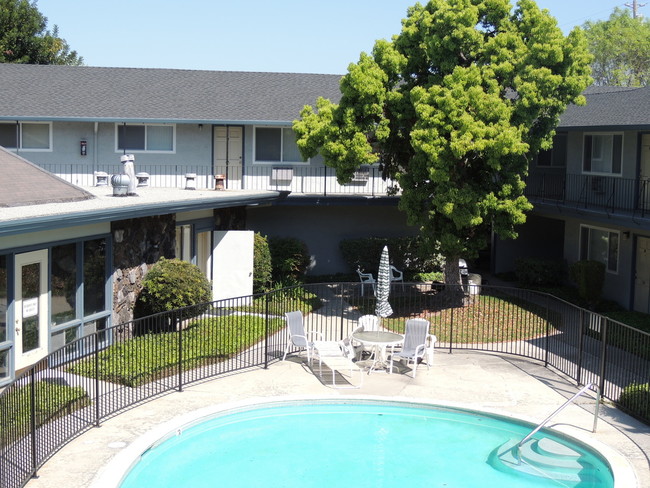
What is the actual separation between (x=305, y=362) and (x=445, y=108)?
684 centimetres

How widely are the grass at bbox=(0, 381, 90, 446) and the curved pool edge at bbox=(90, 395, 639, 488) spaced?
1.19 m

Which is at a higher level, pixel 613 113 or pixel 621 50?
pixel 621 50

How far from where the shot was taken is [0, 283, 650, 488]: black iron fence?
37.2 feet

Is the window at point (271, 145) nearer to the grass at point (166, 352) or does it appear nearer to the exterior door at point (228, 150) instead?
the exterior door at point (228, 150)

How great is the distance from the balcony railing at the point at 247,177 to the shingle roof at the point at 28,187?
10129 mm

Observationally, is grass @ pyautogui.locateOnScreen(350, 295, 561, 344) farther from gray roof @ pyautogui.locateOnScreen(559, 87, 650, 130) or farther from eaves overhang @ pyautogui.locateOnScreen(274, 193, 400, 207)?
gray roof @ pyautogui.locateOnScreen(559, 87, 650, 130)

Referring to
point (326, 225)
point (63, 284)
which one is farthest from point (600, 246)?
point (63, 284)

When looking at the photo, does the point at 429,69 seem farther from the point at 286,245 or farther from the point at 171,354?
the point at 171,354

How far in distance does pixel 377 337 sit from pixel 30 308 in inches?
266

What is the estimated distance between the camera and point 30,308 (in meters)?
15.4

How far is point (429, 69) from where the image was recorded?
21.9m

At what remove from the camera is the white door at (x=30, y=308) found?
49.3ft

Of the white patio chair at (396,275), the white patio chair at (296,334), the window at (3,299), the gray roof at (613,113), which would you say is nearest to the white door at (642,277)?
the gray roof at (613,113)

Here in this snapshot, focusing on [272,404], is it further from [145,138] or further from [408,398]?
[145,138]
